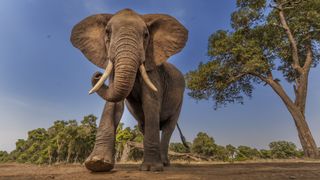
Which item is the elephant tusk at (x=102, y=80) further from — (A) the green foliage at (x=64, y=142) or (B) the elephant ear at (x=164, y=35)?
(A) the green foliage at (x=64, y=142)

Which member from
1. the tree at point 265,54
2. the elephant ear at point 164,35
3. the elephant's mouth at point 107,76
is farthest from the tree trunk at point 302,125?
the elephant's mouth at point 107,76

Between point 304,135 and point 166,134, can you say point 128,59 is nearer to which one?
point 166,134

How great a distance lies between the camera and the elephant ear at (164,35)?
17.6ft

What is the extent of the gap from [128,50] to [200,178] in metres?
2.15

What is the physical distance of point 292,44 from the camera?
16328mm

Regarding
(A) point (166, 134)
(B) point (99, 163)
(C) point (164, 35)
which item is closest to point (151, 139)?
(B) point (99, 163)

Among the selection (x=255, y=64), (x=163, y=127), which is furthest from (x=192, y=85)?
(x=163, y=127)

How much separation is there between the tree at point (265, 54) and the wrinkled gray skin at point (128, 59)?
11351mm

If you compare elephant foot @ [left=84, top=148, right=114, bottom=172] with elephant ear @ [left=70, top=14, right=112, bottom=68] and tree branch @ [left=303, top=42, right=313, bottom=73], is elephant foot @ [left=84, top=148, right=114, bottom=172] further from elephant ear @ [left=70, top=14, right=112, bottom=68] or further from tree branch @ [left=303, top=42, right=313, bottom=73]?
tree branch @ [left=303, top=42, right=313, bottom=73]

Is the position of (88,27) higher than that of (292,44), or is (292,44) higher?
(292,44)

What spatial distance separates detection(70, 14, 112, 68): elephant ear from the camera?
5.20 meters

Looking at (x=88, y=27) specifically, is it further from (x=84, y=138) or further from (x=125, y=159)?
(x=84, y=138)

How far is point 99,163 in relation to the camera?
3986mm

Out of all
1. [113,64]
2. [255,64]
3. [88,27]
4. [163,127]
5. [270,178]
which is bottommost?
[270,178]
